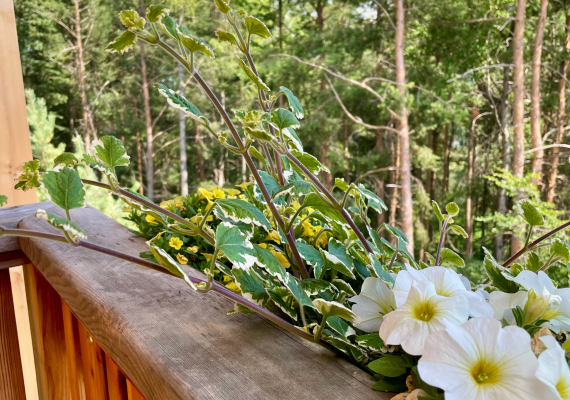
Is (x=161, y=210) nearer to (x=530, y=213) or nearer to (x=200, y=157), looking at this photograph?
(x=530, y=213)

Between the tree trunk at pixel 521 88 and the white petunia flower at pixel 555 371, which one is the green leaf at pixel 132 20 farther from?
the tree trunk at pixel 521 88

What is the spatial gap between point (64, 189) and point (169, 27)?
167 millimetres

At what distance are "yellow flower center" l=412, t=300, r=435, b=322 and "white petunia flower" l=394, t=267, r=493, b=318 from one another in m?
0.02

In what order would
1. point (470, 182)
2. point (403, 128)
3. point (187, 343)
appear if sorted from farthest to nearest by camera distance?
point (470, 182) → point (403, 128) → point (187, 343)

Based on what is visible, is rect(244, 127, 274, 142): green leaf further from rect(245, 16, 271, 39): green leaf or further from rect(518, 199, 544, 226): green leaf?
rect(518, 199, 544, 226): green leaf

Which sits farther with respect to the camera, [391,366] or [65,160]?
[65,160]

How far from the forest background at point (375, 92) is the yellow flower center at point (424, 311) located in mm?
6263

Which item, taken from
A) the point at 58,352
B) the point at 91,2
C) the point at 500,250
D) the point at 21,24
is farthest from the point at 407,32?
the point at 58,352

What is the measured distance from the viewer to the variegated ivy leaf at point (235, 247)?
1.27ft

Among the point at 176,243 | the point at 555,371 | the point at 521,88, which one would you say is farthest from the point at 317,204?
the point at 521,88

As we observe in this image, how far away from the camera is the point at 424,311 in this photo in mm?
357

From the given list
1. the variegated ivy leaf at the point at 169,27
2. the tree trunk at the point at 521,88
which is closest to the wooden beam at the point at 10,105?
the variegated ivy leaf at the point at 169,27

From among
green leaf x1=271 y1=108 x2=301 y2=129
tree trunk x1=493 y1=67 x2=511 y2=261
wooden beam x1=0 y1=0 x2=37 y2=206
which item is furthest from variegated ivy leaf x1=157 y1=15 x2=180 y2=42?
tree trunk x1=493 y1=67 x2=511 y2=261

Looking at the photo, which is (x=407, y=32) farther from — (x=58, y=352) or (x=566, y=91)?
(x=58, y=352)
